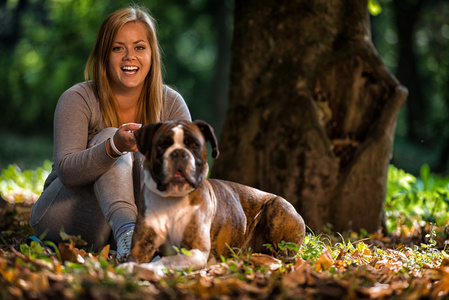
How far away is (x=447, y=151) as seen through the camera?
13.4 m

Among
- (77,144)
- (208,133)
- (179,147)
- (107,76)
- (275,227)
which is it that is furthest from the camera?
(107,76)

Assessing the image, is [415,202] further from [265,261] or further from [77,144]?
[77,144]

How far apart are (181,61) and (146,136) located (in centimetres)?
1978

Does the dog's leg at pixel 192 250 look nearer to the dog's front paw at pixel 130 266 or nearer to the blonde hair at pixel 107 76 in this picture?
the dog's front paw at pixel 130 266

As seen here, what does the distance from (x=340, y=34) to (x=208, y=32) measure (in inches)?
718

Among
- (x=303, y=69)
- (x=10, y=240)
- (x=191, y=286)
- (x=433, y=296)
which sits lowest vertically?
(x=10, y=240)

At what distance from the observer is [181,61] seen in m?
22.6

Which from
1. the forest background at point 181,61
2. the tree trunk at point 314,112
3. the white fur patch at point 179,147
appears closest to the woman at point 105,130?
the white fur patch at point 179,147

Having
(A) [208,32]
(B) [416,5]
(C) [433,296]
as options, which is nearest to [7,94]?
(A) [208,32]

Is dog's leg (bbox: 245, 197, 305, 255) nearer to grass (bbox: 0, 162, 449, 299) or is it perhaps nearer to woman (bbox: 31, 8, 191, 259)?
grass (bbox: 0, 162, 449, 299)

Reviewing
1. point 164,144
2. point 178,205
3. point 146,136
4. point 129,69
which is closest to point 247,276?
point 178,205

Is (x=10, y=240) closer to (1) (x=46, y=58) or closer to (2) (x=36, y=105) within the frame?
(1) (x=46, y=58)

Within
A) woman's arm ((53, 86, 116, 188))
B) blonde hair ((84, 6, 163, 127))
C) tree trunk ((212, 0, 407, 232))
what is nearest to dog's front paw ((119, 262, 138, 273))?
woman's arm ((53, 86, 116, 188))

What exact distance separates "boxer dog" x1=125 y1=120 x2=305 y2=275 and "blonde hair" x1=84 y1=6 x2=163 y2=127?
1153 millimetres
